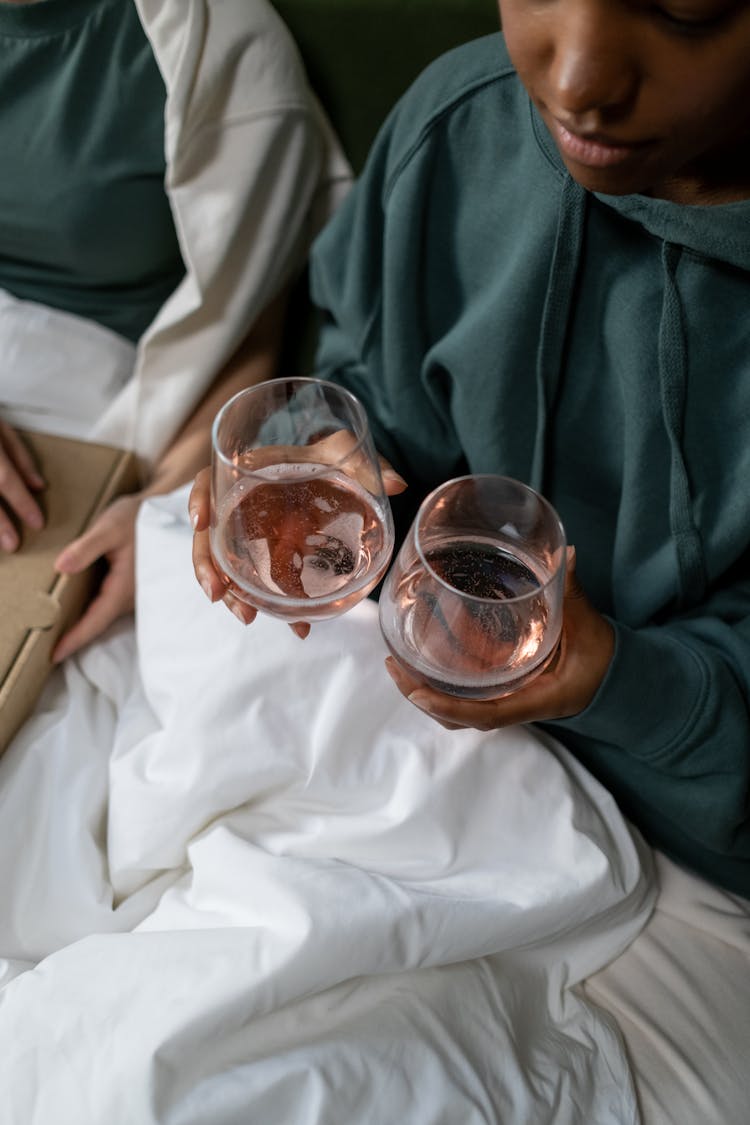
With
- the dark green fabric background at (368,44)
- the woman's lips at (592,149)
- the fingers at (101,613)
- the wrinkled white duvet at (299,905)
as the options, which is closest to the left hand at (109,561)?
the fingers at (101,613)

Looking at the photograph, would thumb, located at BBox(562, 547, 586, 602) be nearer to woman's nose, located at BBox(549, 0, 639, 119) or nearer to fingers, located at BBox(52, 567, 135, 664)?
woman's nose, located at BBox(549, 0, 639, 119)

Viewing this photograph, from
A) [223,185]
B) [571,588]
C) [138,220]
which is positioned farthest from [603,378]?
[138,220]

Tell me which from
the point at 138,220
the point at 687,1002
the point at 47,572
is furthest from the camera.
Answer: the point at 138,220

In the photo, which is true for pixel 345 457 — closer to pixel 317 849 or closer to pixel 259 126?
pixel 317 849

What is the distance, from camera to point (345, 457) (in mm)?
692

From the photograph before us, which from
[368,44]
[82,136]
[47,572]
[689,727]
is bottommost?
[47,572]

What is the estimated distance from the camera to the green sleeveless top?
112 centimetres

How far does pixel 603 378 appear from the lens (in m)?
0.95

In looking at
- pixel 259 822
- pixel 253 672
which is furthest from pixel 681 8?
pixel 259 822

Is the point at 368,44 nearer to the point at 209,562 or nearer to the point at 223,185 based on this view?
the point at 223,185

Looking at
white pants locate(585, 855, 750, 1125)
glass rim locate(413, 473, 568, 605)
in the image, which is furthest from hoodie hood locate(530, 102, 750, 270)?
white pants locate(585, 855, 750, 1125)

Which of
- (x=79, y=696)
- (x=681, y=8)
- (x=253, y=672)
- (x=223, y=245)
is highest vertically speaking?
(x=681, y=8)

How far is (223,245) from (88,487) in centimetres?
32

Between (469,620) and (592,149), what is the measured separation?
32cm
